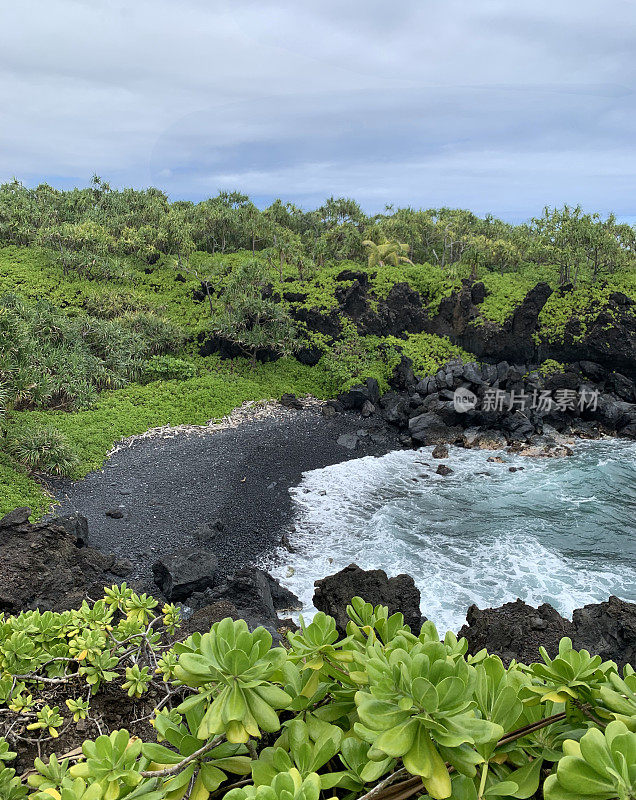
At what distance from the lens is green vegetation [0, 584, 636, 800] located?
146 cm

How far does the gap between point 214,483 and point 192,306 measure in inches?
737

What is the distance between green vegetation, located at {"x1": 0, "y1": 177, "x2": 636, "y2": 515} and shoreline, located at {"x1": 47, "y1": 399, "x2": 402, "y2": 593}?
4.06 ft

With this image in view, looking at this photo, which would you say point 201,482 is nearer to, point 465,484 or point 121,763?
point 465,484

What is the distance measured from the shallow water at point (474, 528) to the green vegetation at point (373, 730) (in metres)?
11.4

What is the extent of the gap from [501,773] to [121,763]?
139 cm

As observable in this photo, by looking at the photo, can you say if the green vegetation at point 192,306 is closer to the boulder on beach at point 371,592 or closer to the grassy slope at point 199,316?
the grassy slope at point 199,316

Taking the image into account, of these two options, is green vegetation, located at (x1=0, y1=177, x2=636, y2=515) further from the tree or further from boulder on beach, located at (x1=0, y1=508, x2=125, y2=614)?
boulder on beach, located at (x1=0, y1=508, x2=125, y2=614)

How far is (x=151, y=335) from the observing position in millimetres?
28531

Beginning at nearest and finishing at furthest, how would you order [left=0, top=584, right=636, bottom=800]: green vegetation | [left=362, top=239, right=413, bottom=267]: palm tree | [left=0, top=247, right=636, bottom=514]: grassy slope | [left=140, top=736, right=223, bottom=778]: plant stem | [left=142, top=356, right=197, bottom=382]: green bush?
1. [left=0, top=584, right=636, bottom=800]: green vegetation
2. [left=140, top=736, right=223, bottom=778]: plant stem
3. [left=0, top=247, right=636, bottom=514]: grassy slope
4. [left=142, top=356, right=197, bottom=382]: green bush
5. [left=362, top=239, right=413, bottom=267]: palm tree

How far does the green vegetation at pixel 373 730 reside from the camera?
1.46m

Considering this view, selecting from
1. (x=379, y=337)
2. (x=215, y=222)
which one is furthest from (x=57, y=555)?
(x=215, y=222)

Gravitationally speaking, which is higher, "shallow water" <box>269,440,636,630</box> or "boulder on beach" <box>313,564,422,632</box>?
"boulder on beach" <box>313,564,422,632</box>

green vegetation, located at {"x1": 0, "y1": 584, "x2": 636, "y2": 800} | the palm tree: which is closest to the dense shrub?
the palm tree

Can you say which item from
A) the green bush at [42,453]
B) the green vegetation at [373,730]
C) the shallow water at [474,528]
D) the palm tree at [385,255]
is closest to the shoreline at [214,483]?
the green bush at [42,453]
